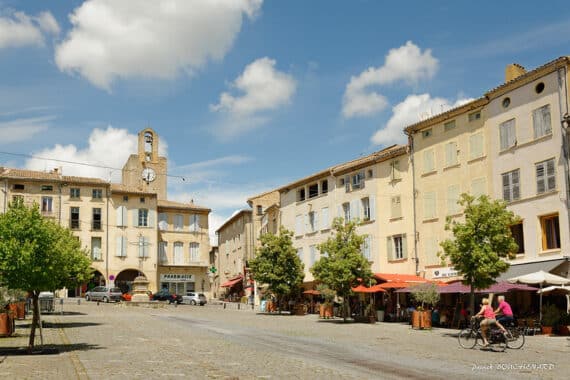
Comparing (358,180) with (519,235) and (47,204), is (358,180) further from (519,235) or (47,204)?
(47,204)

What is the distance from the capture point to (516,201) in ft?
101

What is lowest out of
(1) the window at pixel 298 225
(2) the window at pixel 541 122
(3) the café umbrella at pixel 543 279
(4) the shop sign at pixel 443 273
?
(3) the café umbrella at pixel 543 279

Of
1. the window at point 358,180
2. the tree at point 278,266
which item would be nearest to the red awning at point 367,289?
the tree at point 278,266

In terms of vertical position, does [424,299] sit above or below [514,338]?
Answer: above

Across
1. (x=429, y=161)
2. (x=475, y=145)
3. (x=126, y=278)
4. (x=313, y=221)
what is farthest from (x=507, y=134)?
(x=126, y=278)

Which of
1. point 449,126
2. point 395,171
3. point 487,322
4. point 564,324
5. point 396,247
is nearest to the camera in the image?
point 487,322

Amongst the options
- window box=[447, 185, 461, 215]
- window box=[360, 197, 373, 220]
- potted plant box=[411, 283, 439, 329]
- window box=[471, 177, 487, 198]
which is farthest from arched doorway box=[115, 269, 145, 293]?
potted plant box=[411, 283, 439, 329]

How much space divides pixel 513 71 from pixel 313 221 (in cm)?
1958

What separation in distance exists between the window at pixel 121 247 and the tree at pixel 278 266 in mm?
26784

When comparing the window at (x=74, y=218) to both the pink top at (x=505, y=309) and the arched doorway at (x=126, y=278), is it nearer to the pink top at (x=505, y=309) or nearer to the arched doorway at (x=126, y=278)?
the arched doorway at (x=126, y=278)

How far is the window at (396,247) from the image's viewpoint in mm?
39125

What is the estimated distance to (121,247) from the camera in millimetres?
66625

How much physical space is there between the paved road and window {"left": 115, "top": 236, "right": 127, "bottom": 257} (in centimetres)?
4064

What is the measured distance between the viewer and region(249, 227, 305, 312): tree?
42.6 meters
